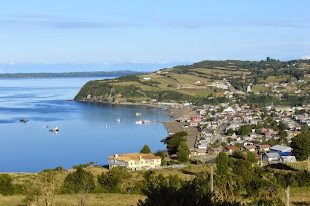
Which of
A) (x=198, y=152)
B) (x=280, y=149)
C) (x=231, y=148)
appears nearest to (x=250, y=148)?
(x=231, y=148)

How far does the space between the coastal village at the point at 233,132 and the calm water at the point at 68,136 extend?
8.43ft

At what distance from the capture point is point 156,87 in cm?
6469

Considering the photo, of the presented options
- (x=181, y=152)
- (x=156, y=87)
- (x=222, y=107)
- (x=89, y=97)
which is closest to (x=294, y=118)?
(x=222, y=107)

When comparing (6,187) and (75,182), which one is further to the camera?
(75,182)

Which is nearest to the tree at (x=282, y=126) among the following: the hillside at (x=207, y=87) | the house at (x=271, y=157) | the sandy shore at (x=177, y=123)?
the sandy shore at (x=177, y=123)

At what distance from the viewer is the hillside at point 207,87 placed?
57500 mm

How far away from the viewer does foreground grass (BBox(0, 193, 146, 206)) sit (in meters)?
8.82

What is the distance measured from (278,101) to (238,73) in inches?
891

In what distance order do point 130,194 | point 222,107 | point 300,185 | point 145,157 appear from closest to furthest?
point 130,194
point 300,185
point 145,157
point 222,107

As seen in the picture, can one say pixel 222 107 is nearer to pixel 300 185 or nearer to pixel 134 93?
pixel 134 93

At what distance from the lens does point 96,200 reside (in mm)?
9406

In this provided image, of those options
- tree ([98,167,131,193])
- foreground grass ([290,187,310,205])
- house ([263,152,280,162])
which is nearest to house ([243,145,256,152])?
house ([263,152,280,162])

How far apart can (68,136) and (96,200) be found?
2301 cm

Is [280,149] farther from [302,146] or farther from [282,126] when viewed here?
[282,126]
